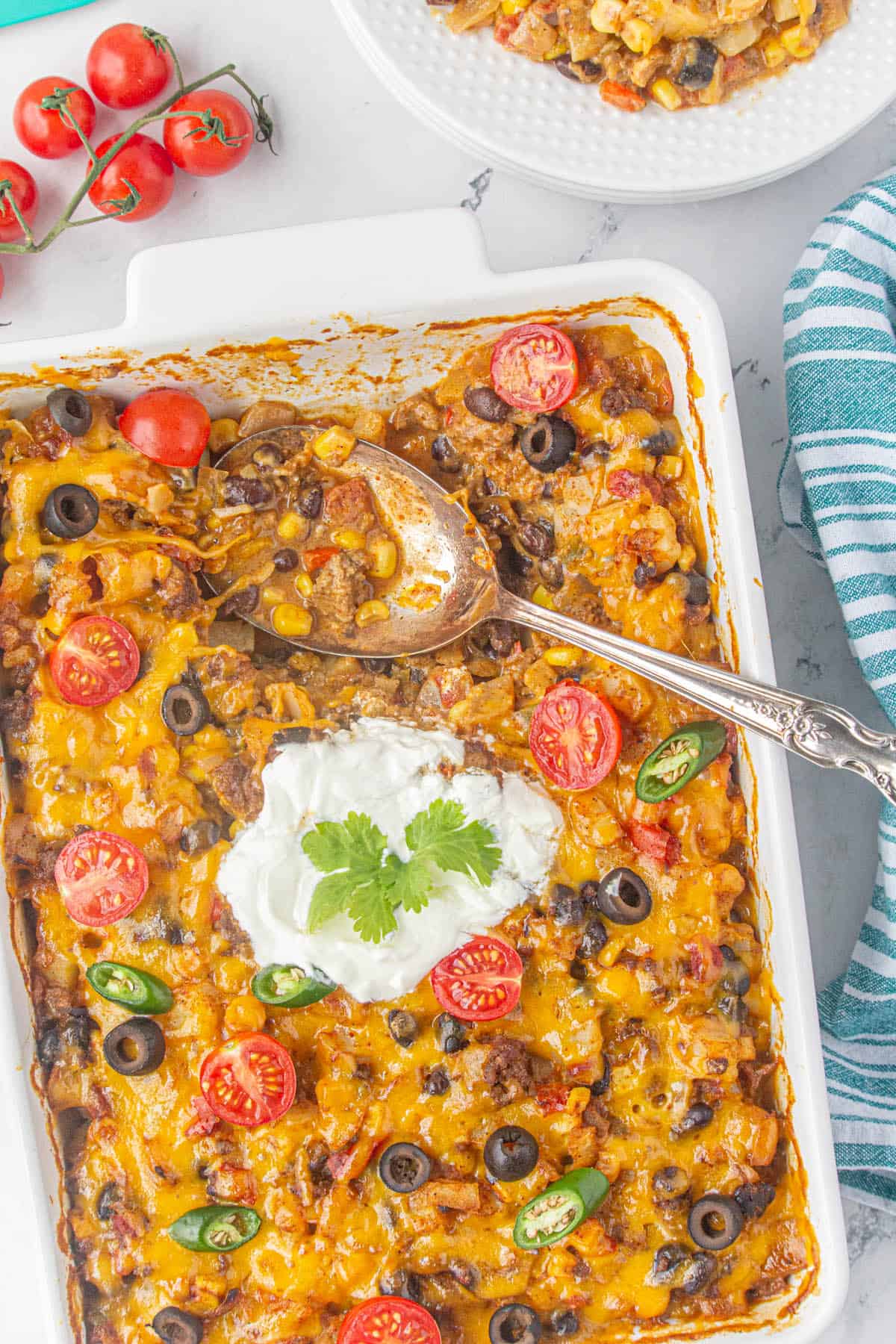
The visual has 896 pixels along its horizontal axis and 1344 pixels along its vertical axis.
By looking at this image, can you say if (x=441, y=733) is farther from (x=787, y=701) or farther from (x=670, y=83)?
(x=670, y=83)

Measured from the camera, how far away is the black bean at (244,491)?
2.87 meters

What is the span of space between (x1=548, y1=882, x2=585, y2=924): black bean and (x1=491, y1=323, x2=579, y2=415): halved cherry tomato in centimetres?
117

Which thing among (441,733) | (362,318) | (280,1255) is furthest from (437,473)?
(280,1255)

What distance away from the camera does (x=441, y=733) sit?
280 cm

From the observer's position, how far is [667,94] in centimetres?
285

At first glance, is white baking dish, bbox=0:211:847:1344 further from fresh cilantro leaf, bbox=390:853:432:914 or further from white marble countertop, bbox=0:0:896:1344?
fresh cilantro leaf, bbox=390:853:432:914

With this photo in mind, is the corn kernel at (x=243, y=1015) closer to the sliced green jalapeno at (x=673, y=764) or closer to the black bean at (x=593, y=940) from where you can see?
the black bean at (x=593, y=940)

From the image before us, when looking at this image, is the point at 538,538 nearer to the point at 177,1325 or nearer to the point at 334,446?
the point at 334,446

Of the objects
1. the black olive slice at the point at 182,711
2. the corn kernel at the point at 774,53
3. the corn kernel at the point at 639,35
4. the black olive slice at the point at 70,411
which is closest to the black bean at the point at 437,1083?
the black olive slice at the point at 182,711

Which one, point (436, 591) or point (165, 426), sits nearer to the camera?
point (165, 426)

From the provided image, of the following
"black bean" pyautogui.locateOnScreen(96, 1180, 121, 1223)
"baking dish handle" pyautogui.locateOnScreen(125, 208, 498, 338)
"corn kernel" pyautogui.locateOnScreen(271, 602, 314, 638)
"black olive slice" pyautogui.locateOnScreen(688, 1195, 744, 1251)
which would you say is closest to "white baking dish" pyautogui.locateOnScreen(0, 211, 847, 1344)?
"baking dish handle" pyautogui.locateOnScreen(125, 208, 498, 338)

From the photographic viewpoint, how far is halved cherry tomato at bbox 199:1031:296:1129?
2551 mm

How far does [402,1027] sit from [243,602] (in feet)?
3.72

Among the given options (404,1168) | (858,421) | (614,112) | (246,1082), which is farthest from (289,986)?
(614,112)
